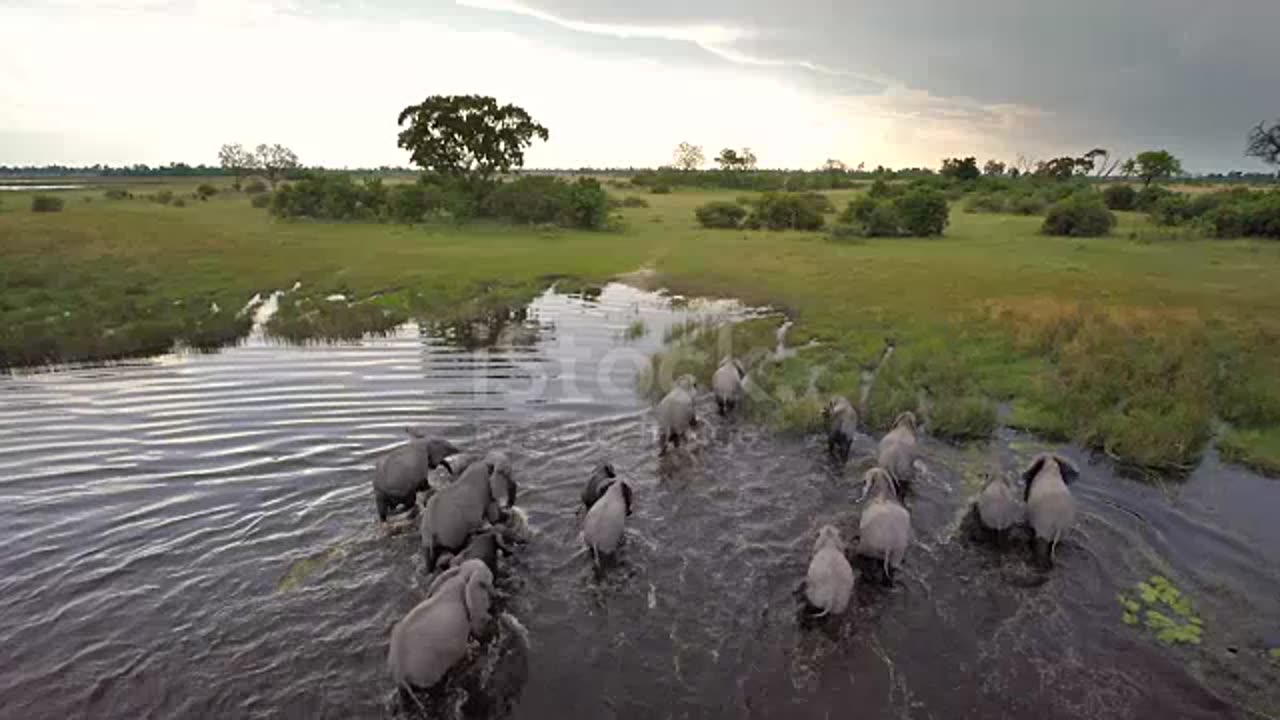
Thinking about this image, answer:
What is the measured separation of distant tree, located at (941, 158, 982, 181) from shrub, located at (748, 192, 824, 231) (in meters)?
39.6

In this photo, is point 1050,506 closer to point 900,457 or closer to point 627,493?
point 900,457

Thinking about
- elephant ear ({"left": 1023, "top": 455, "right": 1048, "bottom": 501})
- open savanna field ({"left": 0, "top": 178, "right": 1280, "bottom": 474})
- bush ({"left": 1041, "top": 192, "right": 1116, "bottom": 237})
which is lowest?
elephant ear ({"left": 1023, "top": 455, "right": 1048, "bottom": 501})

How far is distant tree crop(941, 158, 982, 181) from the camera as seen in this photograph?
281 feet

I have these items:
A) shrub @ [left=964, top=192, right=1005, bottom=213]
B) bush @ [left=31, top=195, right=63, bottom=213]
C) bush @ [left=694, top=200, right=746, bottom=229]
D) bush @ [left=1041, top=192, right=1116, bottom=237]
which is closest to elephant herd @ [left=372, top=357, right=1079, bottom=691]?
A: bush @ [left=1041, top=192, right=1116, bottom=237]

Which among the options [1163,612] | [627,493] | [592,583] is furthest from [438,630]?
[1163,612]

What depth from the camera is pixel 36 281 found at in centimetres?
2683

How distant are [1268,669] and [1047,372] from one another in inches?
419

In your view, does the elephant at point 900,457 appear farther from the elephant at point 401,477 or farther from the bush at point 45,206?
the bush at point 45,206

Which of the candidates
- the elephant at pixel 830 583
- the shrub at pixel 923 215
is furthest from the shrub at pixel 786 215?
the elephant at pixel 830 583

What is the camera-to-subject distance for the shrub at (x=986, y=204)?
65.8 m

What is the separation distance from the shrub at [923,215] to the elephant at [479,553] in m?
47.0

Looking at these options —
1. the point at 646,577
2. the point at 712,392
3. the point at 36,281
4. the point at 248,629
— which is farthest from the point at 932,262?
the point at 36,281

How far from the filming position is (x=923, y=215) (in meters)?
49.3

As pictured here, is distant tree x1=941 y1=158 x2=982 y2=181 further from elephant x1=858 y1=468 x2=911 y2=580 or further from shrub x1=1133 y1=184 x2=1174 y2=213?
elephant x1=858 y1=468 x2=911 y2=580
